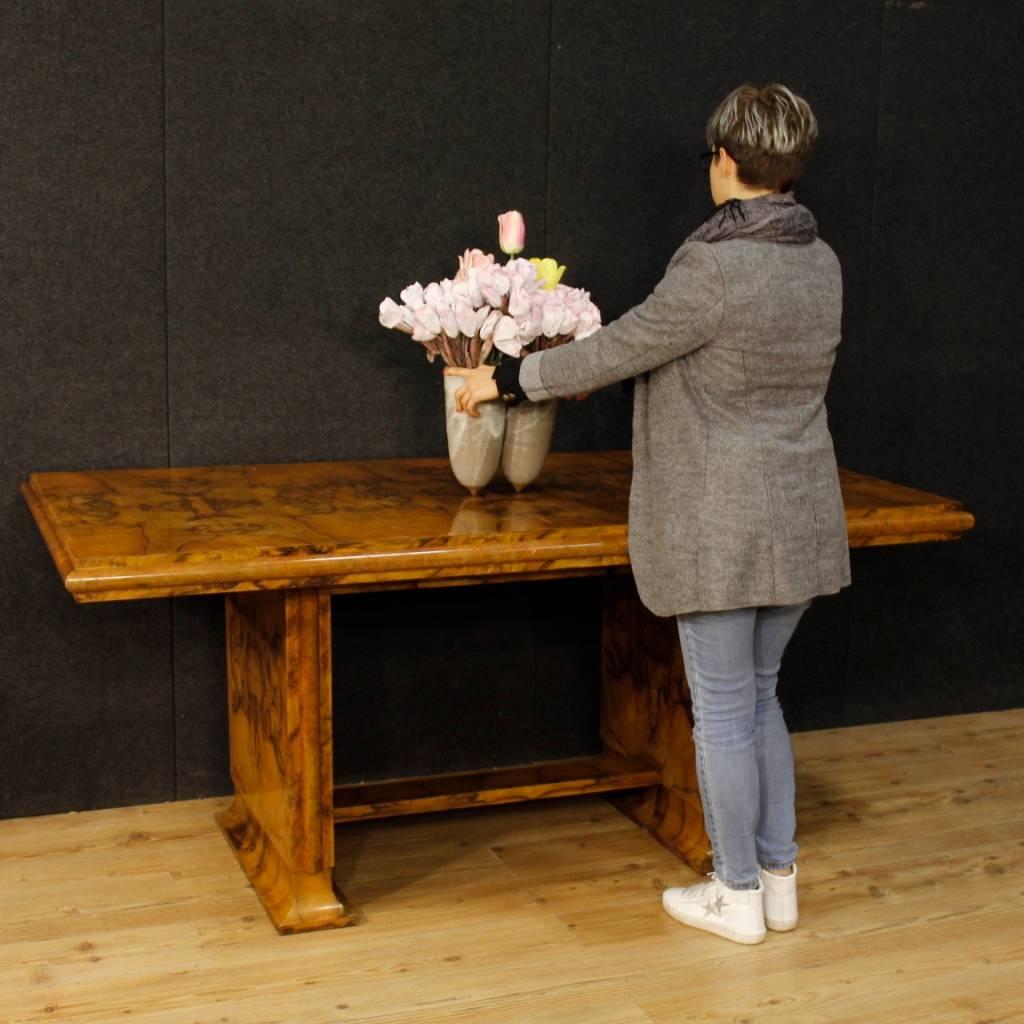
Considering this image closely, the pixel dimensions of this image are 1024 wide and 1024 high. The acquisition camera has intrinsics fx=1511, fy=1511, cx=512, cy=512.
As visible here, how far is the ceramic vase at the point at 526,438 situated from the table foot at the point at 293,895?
84cm

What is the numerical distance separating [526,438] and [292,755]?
0.74 metres

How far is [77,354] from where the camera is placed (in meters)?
3.09

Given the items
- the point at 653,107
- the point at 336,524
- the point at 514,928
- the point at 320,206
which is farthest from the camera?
the point at 653,107

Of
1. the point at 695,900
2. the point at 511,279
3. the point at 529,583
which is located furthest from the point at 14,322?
the point at 695,900

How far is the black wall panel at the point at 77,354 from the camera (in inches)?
118

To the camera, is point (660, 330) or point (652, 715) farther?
point (652, 715)

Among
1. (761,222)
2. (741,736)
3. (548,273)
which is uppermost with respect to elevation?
(761,222)

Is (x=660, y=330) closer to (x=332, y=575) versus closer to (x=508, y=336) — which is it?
(x=508, y=336)

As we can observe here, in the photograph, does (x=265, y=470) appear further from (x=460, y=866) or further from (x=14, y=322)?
(x=460, y=866)

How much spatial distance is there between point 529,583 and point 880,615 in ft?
3.42

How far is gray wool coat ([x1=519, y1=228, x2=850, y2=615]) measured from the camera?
244 centimetres

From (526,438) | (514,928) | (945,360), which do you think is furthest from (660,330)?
(945,360)

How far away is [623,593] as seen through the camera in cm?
329

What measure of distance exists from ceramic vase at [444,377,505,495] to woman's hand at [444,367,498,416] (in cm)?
2
